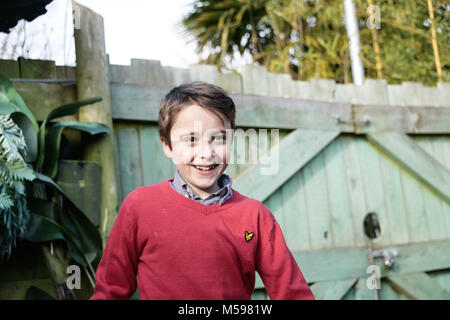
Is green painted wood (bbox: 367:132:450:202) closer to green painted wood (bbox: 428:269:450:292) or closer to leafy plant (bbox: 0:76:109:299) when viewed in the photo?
green painted wood (bbox: 428:269:450:292)

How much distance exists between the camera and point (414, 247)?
3.19 meters

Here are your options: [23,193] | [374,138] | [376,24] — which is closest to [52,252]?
[23,193]

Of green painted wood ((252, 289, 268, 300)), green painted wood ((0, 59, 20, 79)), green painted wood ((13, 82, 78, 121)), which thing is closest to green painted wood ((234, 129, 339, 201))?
green painted wood ((252, 289, 268, 300))

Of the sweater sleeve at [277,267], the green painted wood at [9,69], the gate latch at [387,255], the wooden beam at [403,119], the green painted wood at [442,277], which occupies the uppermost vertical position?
the wooden beam at [403,119]

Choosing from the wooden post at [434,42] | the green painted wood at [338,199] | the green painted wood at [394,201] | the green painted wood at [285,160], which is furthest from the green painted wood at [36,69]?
the wooden post at [434,42]

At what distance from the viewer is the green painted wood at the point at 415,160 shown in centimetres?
322

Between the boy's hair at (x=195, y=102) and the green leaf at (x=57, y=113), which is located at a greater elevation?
the green leaf at (x=57, y=113)

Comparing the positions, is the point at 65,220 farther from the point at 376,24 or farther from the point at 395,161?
the point at 376,24

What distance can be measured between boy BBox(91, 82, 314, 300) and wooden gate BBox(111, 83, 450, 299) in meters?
1.19

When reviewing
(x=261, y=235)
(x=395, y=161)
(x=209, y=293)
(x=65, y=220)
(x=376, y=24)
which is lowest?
(x=209, y=293)

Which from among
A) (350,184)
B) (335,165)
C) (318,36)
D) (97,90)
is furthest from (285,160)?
(318,36)

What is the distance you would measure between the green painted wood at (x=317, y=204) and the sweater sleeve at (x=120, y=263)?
72.5 inches

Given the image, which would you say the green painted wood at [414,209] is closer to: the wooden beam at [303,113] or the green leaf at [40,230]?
the wooden beam at [303,113]

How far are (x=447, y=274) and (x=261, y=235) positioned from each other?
103 inches
